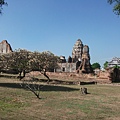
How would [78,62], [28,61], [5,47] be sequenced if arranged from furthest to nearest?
[5,47] → [78,62] → [28,61]

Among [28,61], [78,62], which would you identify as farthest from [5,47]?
[28,61]

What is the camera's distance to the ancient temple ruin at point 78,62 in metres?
57.0

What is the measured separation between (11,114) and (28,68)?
904 inches

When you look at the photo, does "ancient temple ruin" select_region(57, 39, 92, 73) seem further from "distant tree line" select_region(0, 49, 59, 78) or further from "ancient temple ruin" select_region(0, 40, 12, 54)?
"distant tree line" select_region(0, 49, 59, 78)

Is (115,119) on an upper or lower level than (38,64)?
lower

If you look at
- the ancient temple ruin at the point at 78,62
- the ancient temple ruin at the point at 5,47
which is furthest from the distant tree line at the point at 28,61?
the ancient temple ruin at the point at 5,47

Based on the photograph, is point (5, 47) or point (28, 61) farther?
point (5, 47)

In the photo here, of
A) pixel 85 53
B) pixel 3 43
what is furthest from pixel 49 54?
pixel 3 43

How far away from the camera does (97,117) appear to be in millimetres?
9094

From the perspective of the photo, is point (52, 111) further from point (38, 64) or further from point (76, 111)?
point (38, 64)

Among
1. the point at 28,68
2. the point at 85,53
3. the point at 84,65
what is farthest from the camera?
the point at 85,53

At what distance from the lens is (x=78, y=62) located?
6562 centimetres

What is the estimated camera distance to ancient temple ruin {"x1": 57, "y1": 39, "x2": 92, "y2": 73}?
5703 cm

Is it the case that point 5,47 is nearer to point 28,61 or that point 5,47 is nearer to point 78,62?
point 78,62
